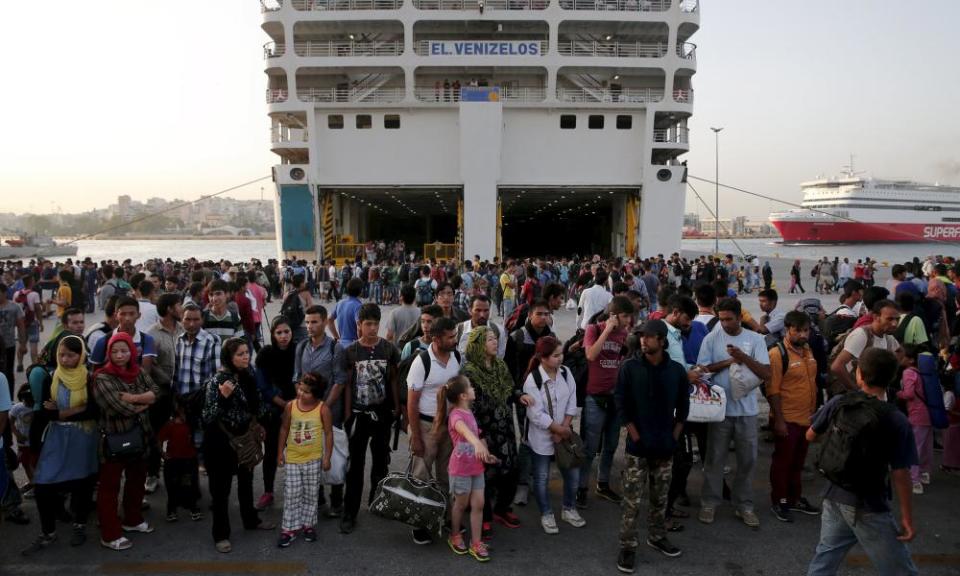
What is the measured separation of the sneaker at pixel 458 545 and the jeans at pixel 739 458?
1.81 m

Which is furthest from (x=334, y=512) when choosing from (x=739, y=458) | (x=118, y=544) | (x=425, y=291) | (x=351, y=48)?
(x=351, y=48)

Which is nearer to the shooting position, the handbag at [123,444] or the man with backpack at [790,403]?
the handbag at [123,444]

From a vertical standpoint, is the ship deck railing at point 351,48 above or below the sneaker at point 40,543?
above

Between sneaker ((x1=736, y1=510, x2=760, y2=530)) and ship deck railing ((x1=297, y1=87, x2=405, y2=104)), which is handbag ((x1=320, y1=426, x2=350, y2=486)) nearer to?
sneaker ((x1=736, y1=510, x2=760, y2=530))

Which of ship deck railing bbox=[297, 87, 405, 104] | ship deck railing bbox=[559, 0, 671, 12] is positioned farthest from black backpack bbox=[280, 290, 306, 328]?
ship deck railing bbox=[559, 0, 671, 12]

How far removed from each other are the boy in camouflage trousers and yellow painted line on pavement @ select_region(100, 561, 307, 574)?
2.07 m

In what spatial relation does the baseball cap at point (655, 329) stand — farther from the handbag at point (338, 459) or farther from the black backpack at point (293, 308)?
the black backpack at point (293, 308)

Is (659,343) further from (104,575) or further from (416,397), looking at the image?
(104,575)

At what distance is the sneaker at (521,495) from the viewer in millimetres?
4707

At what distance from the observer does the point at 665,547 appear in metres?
3.94

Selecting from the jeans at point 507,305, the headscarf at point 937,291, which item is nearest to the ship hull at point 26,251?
the jeans at point 507,305

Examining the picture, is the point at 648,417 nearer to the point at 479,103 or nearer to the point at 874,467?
the point at 874,467

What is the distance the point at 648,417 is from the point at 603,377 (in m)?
0.92

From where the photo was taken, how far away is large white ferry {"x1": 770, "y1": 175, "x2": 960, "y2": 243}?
71438 mm
